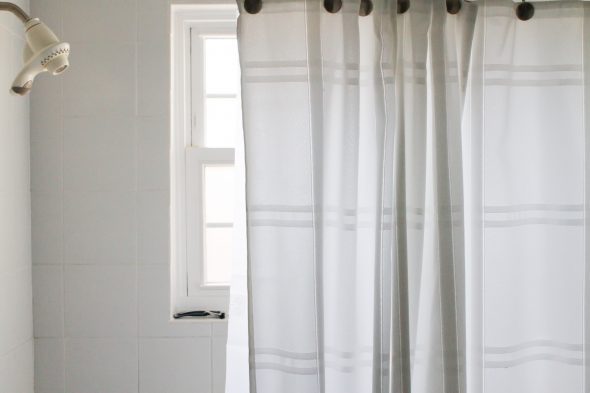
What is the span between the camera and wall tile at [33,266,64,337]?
189 centimetres

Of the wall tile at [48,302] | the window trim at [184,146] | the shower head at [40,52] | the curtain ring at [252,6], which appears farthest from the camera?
the window trim at [184,146]

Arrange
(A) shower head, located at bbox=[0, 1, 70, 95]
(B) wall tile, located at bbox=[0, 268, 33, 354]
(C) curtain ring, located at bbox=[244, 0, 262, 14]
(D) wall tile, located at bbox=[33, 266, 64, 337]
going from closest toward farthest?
1. (A) shower head, located at bbox=[0, 1, 70, 95]
2. (C) curtain ring, located at bbox=[244, 0, 262, 14]
3. (B) wall tile, located at bbox=[0, 268, 33, 354]
4. (D) wall tile, located at bbox=[33, 266, 64, 337]

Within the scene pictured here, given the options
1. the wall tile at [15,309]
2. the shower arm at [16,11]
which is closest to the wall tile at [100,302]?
the wall tile at [15,309]

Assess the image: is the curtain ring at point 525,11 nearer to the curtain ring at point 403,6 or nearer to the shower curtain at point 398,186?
the shower curtain at point 398,186

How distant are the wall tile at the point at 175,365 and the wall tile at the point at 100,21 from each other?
96cm

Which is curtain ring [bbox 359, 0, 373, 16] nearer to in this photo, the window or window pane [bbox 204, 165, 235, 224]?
the window

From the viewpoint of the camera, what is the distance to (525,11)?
164 cm

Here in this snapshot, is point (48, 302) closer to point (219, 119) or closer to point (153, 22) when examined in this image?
point (219, 119)

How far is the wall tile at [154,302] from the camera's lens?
1.89 metres

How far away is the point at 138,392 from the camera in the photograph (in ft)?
6.22

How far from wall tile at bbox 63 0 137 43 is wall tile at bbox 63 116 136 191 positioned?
0.83ft

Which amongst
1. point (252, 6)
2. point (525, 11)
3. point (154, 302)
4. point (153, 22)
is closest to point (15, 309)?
point (154, 302)

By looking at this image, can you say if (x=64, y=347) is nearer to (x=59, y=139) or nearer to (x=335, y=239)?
(x=59, y=139)

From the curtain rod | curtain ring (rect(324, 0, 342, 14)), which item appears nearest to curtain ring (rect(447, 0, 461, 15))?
the curtain rod
